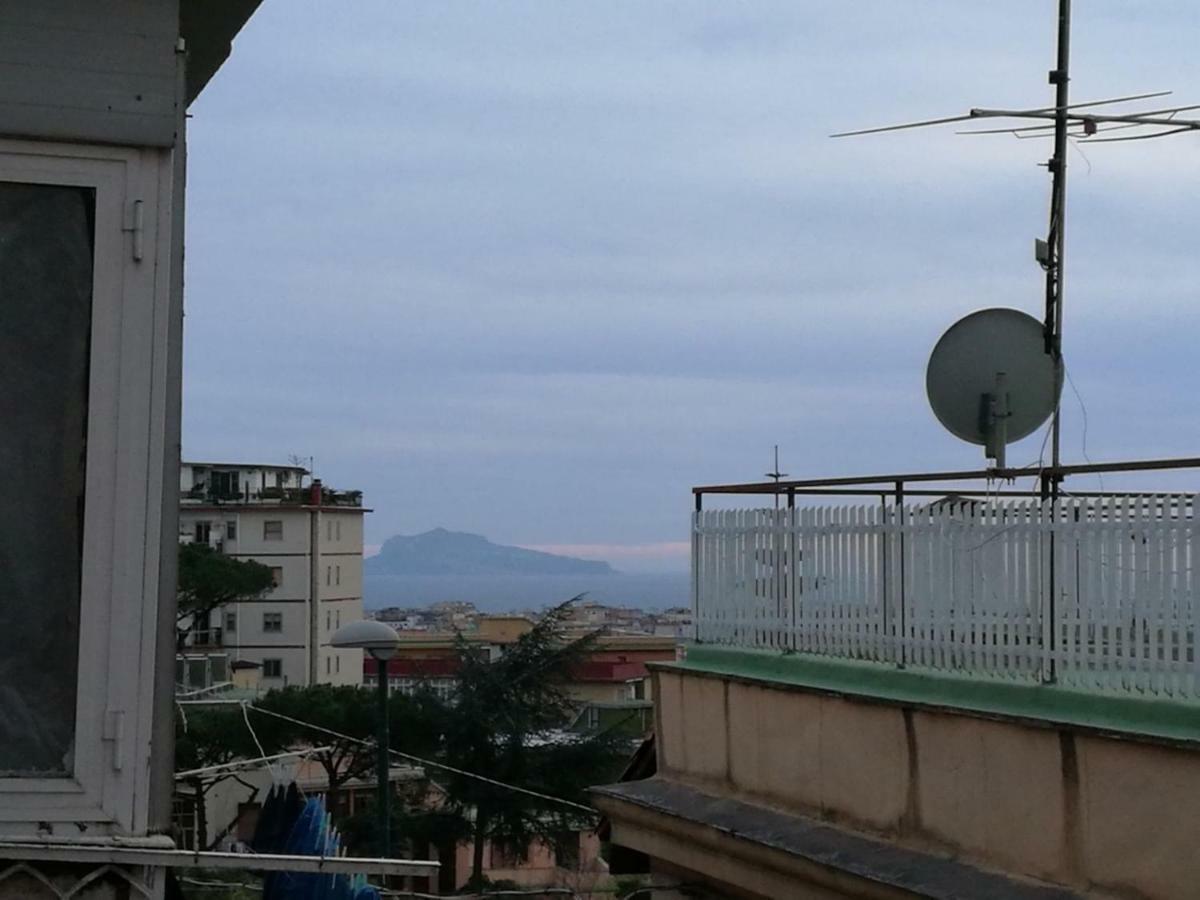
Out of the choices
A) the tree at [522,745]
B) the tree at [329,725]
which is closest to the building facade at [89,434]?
the tree at [522,745]

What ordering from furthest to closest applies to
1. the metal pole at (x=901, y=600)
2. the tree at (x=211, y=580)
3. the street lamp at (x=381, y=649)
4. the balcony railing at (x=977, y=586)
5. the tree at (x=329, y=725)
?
the tree at (x=211, y=580), the tree at (x=329, y=725), the street lamp at (x=381, y=649), the metal pole at (x=901, y=600), the balcony railing at (x=977, y=586)

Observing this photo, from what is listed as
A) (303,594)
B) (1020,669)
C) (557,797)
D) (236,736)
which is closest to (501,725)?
(557,797)

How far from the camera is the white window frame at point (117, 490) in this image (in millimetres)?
4484

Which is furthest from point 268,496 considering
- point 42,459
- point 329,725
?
point 42,459

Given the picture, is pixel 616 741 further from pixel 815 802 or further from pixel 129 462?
pixel 129 462

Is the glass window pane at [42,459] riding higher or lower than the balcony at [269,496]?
lower

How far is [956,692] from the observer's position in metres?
7.87

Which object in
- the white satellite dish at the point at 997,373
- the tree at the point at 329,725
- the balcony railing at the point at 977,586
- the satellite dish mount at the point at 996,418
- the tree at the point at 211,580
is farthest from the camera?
the tree at the point at 211,580

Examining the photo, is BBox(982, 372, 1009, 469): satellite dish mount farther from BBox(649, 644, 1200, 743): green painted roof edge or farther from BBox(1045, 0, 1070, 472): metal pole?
BBox(649, 644, 1200, 743): green painted roof edge

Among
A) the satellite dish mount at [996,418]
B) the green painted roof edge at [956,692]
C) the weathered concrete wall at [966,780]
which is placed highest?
the satellite dish mount at [996,418]

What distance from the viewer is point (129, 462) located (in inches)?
181

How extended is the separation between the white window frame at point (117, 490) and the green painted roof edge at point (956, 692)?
3.75m

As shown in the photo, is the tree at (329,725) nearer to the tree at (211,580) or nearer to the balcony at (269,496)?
the tree at (211,580)

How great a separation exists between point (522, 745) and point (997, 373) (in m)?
27.0
